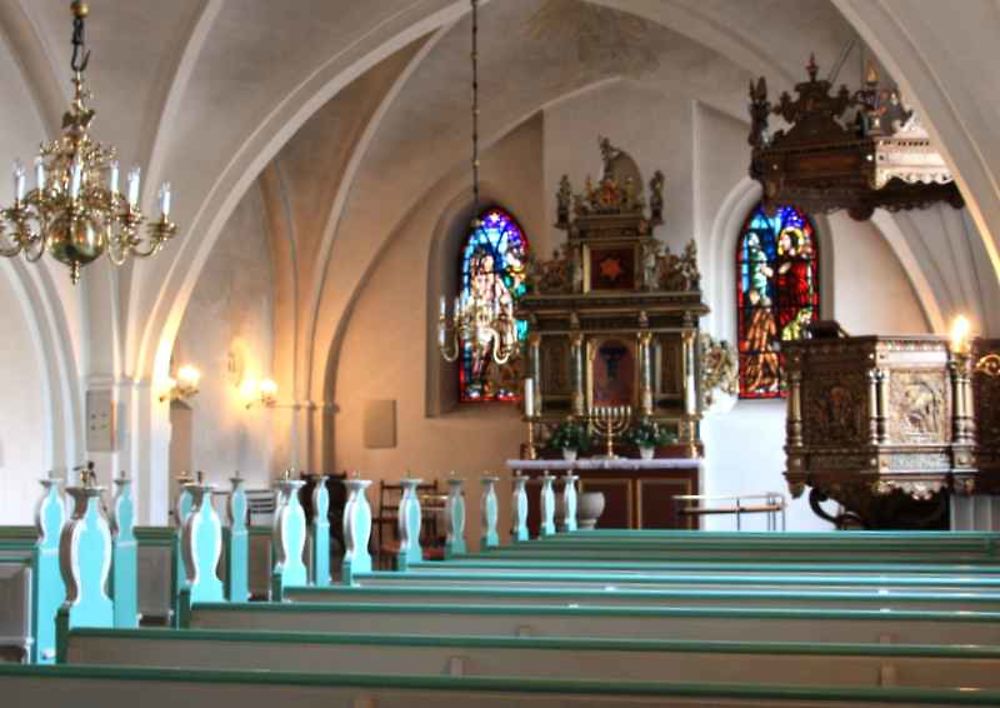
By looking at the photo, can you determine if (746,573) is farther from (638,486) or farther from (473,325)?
(638,486)

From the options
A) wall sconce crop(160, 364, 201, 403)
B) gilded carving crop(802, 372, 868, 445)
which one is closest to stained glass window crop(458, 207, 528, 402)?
wall sconce crop(160, 364, 201, 403)

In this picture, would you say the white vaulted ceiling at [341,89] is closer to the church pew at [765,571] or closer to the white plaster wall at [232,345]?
the white plaster wall at [232,345]

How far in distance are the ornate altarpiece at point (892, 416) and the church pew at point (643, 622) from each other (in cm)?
724

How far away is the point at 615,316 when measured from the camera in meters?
18.3

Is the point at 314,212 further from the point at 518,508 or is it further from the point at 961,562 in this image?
the point at 961,562

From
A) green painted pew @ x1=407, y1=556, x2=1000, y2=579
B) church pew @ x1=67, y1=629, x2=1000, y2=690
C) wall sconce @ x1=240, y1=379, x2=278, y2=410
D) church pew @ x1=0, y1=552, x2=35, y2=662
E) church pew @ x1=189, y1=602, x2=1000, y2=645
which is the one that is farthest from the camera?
wall sconce @ x1=240, y1=379, x2=278, y2=410

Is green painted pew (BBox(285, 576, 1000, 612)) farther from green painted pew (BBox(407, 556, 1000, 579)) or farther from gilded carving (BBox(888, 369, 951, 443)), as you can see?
gilded carving (BBox(888, 369, 951, 443))

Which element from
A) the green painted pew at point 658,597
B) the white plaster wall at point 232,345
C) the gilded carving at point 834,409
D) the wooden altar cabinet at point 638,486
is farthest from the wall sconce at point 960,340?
the white plaster wall at point 232,345

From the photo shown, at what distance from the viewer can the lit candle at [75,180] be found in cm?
932

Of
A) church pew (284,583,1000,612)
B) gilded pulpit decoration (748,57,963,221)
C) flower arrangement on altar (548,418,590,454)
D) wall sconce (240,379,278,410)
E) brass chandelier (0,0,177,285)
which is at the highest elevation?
gilded pulpit decoration (748,57,963,221)

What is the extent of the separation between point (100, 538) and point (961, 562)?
5.06 m

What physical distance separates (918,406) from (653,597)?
7533 mm

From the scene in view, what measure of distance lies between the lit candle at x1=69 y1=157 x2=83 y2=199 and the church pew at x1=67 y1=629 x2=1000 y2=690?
4740mm

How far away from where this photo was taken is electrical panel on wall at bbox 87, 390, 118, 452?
53.6 ft
